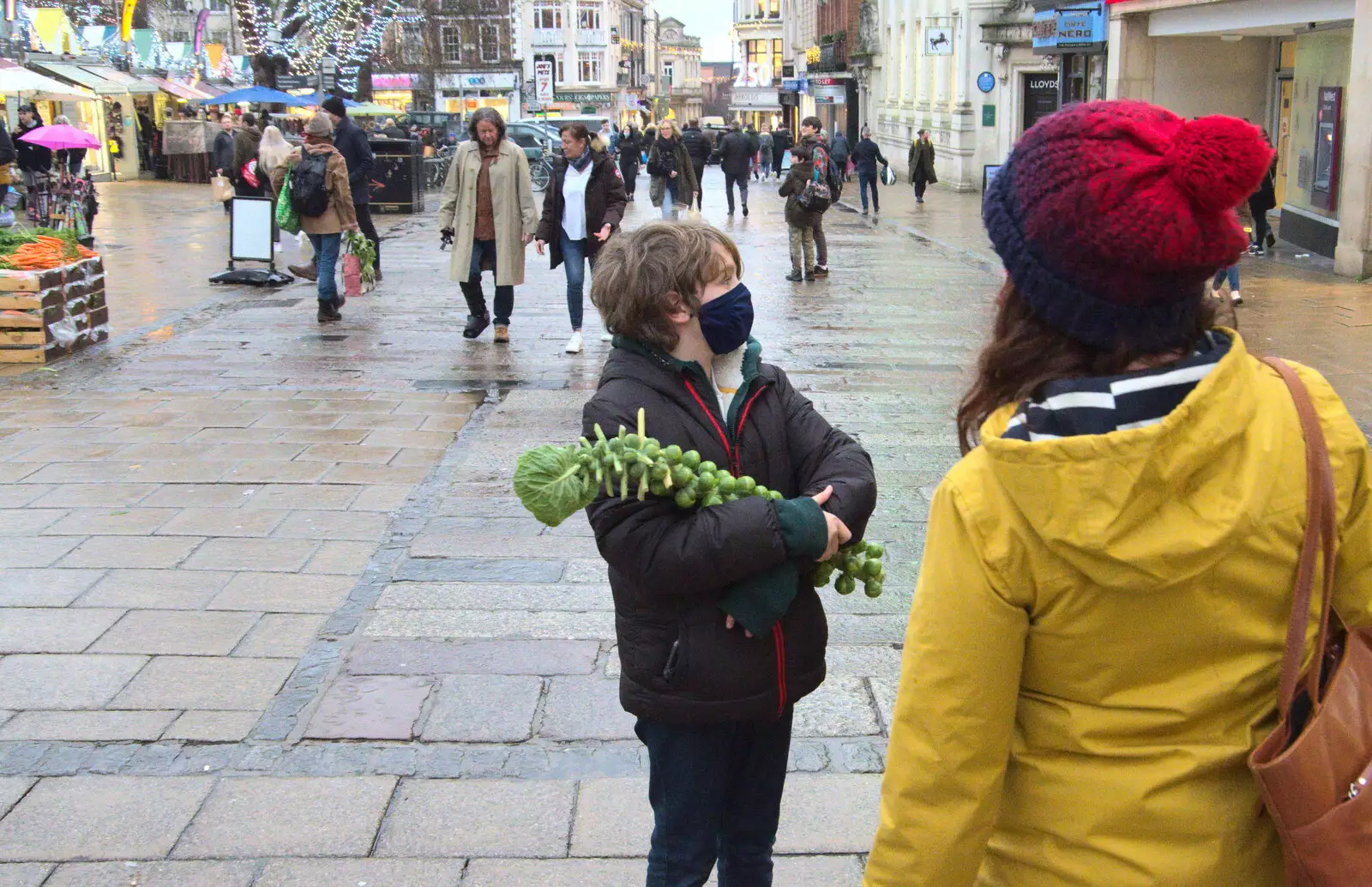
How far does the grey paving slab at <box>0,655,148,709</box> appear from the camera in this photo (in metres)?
4.25

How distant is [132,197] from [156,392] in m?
23.3

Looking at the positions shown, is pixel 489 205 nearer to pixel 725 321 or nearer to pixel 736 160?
pixel 725 321

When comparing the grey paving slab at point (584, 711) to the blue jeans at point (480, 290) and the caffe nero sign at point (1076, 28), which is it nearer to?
the blue jeans at point (480, 290)

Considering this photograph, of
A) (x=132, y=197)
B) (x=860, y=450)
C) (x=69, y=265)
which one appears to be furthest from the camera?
(x=132, y=197)

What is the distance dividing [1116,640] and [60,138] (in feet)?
66.8

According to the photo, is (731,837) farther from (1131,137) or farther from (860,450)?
(1131,137)

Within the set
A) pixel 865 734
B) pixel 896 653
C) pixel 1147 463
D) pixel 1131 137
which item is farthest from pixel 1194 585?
pixel 896 653

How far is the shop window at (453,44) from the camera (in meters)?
73.0

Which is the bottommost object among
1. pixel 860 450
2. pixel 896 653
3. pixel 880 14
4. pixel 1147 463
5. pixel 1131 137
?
pixel 896 653

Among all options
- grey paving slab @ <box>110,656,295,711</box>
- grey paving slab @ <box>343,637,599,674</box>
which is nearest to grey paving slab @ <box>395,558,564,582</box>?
grey paving slab @ <box>343,637,599,674</box>

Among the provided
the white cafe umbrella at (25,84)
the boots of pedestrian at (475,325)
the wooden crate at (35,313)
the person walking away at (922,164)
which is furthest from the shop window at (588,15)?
the wooden crate at (35,313)

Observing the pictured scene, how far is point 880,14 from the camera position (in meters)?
46.8

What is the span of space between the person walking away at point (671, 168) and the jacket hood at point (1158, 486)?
799 inches

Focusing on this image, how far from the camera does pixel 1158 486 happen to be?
Result: 4.92 feet
